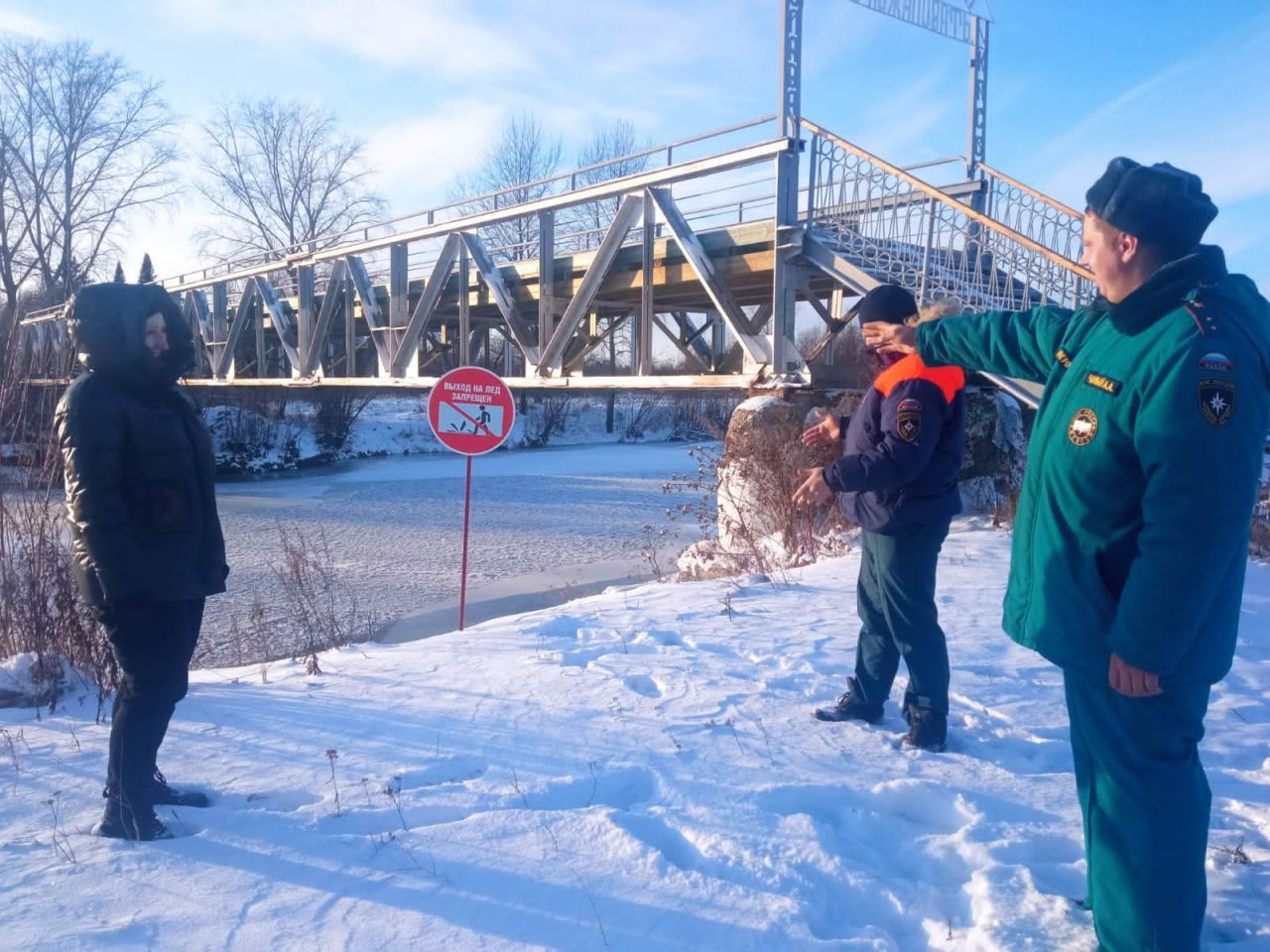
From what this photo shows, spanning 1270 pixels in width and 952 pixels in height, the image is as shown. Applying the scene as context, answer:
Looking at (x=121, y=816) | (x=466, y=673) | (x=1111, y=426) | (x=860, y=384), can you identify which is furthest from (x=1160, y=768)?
(x=860, y=384)

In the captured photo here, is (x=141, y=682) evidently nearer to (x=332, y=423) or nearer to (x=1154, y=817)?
(x=1154, y=817)

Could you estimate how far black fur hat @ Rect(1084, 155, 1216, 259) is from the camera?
2.10 metres

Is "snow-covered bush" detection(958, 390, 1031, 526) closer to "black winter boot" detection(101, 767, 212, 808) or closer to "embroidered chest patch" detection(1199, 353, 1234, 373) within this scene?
"embroidered chest patch" detection(1199, 353, 1234, 373)

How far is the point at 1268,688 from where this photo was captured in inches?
181

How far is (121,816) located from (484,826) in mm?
1193

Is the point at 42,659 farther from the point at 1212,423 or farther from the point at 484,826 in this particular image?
the point at 1212,423

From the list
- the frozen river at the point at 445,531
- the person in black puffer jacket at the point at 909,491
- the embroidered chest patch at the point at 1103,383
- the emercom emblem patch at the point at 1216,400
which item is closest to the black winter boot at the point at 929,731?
the person in black puffer jacket at the point at 909,491

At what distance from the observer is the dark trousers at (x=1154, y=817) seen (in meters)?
2.15

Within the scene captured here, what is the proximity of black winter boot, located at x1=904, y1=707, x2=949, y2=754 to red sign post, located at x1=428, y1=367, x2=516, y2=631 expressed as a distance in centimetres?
454

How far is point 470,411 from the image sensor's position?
7.72 metres

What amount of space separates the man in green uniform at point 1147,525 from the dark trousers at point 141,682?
2701 millimetres

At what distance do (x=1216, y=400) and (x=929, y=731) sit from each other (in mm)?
2134

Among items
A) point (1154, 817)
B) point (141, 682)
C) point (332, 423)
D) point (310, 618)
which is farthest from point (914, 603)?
point (332, 423)

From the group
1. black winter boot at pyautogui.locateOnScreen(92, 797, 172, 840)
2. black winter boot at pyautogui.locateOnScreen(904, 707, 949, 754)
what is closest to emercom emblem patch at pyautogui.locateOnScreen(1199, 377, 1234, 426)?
black winter boot at pyautogui.locateOnScreen(904, 707, 949, 754)
